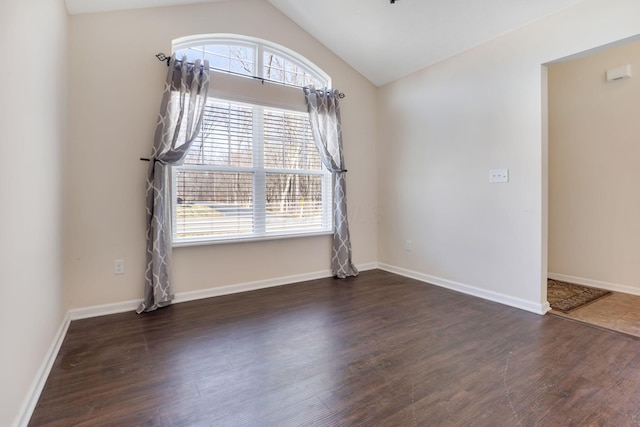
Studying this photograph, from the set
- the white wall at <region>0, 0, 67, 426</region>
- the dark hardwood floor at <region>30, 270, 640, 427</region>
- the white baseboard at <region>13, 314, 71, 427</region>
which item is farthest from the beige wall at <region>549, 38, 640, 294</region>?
the white baseboard at <region>13, 314, 71, 427</region>

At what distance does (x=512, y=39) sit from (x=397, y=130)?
153 cm

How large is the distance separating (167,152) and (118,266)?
1123 mm

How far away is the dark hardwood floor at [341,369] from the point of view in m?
1.46

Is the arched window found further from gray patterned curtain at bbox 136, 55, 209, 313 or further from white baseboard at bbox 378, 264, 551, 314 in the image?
white baseboard at bbox 378, 264, 551, 314

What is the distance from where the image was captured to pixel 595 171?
3484 millimetres

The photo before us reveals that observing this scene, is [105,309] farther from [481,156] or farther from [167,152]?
[481,156]

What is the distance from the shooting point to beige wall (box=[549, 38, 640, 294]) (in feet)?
10.6

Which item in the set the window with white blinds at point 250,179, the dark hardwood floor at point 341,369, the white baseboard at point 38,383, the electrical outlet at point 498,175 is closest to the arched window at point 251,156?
the window with white blinds at point 250,179

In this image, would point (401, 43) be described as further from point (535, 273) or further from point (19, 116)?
point (19, 116)

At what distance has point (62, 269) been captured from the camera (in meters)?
2.48

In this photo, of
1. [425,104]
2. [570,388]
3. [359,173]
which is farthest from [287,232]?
[570,388]

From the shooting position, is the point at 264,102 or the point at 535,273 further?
the point at 264,102

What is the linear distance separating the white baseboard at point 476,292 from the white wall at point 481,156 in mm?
12

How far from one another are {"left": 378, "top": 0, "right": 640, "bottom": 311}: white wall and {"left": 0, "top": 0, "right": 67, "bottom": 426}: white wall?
347cm
